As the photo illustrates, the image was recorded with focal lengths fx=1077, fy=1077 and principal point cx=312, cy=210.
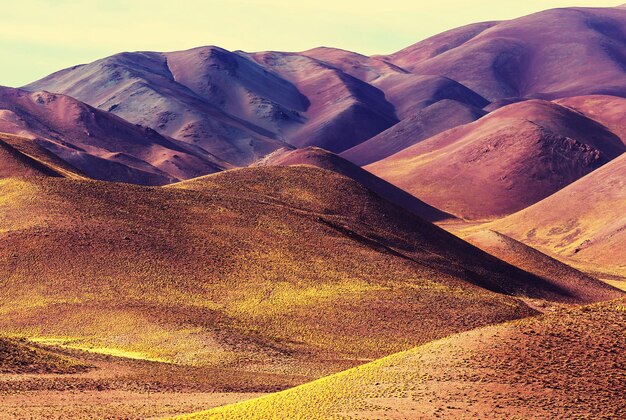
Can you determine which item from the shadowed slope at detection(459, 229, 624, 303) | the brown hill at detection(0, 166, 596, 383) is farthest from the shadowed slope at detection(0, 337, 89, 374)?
the shadowed slope at detection(459, 229, 624, 303)

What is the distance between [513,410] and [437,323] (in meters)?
35.6

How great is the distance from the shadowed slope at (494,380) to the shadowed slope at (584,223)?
3522 inches

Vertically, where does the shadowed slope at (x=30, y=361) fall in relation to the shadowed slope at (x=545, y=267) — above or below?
above

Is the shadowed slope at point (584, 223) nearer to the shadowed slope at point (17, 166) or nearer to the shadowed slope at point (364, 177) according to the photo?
the shadowed slope at point (364, 177)

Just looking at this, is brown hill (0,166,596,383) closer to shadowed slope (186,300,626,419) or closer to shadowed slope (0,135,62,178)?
shadowed slope (0,135,62,178)

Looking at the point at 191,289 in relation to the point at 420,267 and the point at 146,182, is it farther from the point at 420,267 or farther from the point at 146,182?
the point at 146,182

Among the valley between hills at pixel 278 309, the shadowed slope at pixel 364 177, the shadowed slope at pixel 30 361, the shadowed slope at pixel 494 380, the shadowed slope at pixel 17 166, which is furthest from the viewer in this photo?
the shadowed slope at pixel 364 177

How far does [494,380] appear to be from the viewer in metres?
35.2

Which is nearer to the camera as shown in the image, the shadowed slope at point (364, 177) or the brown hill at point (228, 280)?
the brown hill at point (228, 280)

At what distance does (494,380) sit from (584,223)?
118 m

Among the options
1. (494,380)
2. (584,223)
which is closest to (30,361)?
(494,380)

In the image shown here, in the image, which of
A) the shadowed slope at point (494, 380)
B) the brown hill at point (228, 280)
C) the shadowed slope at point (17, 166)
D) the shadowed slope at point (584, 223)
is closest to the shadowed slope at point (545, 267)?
the brown hill at point (228, 280)

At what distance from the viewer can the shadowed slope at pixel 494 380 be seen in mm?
33469

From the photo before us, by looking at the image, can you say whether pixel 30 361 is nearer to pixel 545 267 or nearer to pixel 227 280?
pixel 227 280
